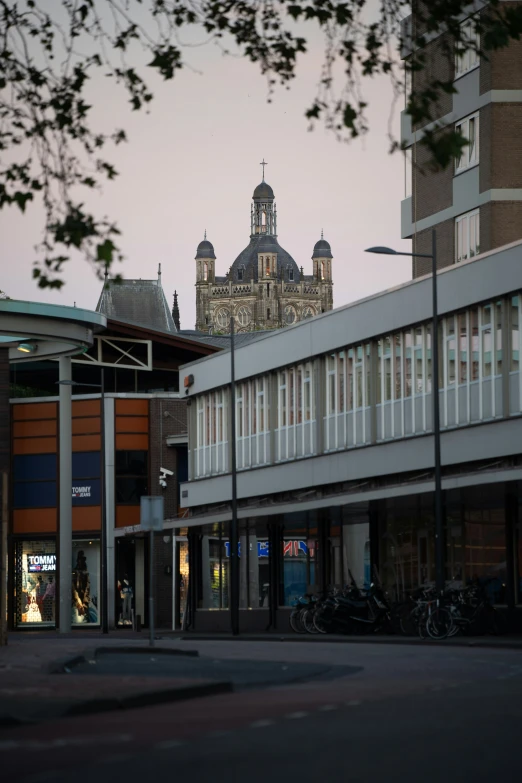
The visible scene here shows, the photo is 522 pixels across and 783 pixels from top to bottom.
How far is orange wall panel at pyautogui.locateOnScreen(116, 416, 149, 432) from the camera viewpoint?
6262 cm

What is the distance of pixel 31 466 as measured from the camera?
62.1 meters

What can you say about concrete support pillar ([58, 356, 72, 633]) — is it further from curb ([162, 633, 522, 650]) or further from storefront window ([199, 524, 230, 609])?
curb ([162, 633, 522, 650])

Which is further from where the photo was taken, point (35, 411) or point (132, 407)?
point (132, 407)

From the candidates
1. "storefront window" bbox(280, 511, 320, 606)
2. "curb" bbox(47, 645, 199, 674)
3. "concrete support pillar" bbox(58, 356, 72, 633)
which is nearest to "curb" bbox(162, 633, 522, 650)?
"storefront window" bbox(280, 511, 320, 606)

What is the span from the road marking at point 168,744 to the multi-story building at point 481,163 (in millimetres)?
35184

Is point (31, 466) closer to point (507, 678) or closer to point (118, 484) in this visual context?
point (118, 484)

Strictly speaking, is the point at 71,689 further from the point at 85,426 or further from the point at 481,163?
the point at 85,426

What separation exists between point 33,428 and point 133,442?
158 inches

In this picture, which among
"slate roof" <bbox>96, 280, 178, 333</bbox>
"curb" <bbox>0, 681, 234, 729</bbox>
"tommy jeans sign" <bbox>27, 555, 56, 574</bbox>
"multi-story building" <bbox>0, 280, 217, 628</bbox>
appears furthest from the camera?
"slate roof" <bbox>96, 280, 178, 333</bbox>

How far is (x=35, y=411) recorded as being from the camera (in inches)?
2443

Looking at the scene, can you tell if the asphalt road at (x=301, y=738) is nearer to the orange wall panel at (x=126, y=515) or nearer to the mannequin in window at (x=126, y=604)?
the mannequin in window at (x=126, y=604)

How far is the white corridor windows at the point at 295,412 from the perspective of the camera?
155 feet

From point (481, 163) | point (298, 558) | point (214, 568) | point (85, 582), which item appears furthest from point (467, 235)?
point (85, 582)

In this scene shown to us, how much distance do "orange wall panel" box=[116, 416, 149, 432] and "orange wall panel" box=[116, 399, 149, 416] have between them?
16 cm
